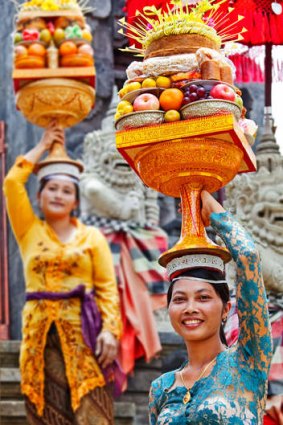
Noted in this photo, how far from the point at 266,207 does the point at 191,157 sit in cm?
250

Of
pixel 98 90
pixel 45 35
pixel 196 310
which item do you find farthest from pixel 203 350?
pixel 98 90

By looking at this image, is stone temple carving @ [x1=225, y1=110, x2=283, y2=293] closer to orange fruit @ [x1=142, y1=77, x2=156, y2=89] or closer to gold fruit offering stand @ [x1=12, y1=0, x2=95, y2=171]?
gold fruit offering stand @ [x1=12, y1=0, x2=95, y2=171]

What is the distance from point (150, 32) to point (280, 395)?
214cm

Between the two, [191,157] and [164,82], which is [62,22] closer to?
[164,82]

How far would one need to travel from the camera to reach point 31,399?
9.84 metres

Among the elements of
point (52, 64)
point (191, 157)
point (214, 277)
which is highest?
point (52, 64)

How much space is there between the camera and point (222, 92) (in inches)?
250

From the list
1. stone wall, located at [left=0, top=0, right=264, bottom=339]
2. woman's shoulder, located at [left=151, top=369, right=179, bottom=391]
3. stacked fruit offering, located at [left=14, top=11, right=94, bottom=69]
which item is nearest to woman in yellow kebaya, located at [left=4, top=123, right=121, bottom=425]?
stacked fruit offering, located at [left=14, top=11, right=94, bottom=69]

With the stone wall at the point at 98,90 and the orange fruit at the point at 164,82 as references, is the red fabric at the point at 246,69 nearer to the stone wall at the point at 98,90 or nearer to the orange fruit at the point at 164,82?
the stone wall at the point at 98,90

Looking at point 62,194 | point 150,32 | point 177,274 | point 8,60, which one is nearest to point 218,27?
point 150,32

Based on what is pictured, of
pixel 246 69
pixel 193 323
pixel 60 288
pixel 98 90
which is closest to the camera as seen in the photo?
pixel 193 323

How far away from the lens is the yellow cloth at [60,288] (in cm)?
992

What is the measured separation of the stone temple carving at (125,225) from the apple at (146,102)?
4.54m

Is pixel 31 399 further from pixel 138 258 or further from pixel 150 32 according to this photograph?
pixel 150 32
